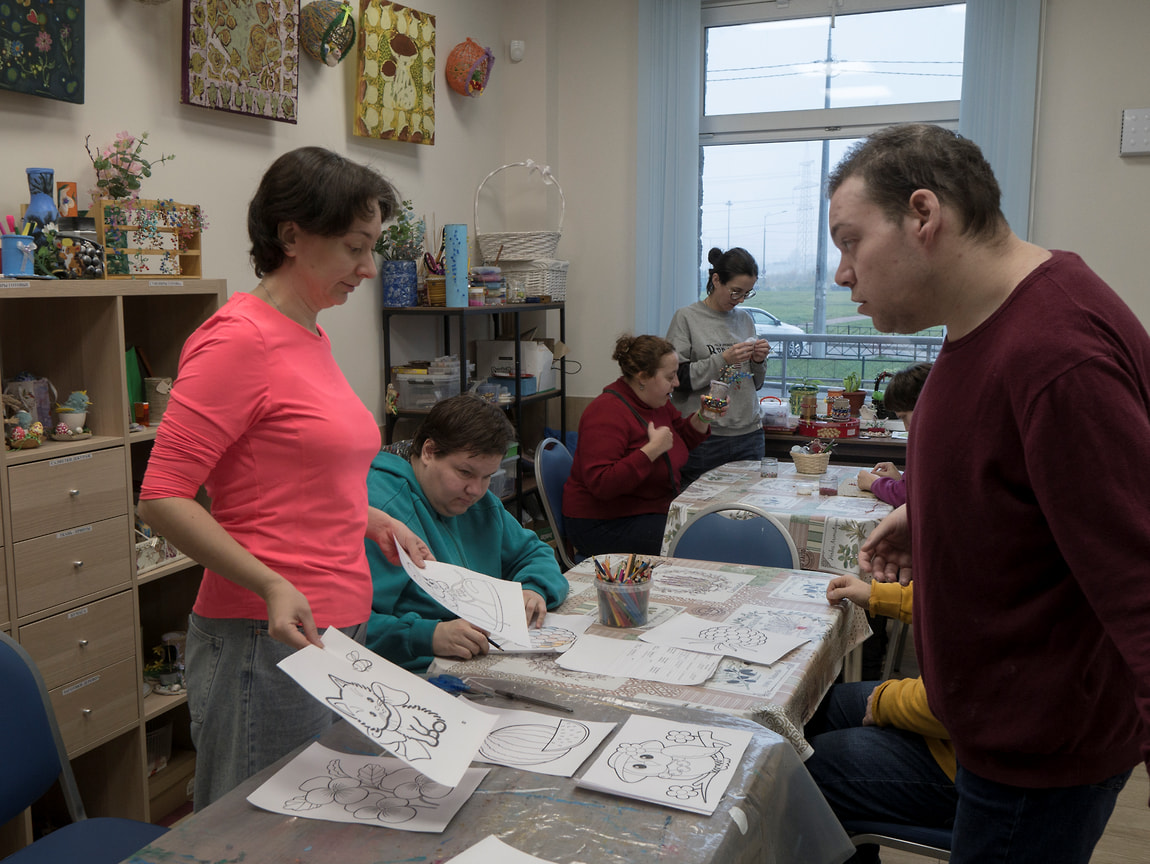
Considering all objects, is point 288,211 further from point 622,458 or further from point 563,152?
point 563,152

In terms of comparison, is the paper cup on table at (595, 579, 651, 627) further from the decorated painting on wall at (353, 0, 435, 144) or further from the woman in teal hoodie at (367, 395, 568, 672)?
the decorated painting on wall at (353, 0, 435, 144)

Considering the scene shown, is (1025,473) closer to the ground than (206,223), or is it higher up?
closer to the ground

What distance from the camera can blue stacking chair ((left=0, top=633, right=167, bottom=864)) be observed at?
1.53 meters

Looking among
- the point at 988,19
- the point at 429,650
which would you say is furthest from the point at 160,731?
the point at 988,19

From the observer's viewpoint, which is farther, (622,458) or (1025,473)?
(622,458)

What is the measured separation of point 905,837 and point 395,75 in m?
3.32

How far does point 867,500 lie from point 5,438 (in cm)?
254

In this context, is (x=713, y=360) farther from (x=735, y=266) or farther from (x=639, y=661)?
(x=639, y=661)

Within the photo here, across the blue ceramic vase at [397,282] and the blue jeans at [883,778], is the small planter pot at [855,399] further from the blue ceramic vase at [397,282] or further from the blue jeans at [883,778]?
the blue jeans at [883,778]

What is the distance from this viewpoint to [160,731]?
8.68 feet

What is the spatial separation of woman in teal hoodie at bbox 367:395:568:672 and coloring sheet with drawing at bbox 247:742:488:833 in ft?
1.44

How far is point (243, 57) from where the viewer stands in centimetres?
295

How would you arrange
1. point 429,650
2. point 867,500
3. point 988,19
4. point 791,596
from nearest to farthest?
1. point 429,650
2. point 791,596
3. point 867,500
4. point 988,19

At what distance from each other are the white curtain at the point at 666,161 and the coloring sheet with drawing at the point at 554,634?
3.09 meters
